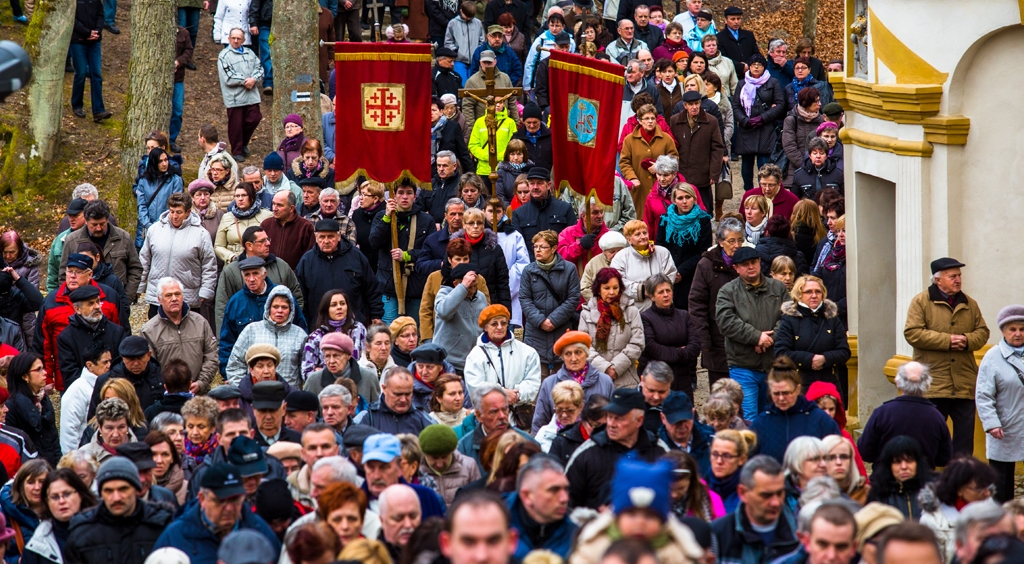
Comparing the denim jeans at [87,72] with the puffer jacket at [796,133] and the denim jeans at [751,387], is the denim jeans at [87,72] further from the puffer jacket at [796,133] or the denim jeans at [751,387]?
the denim jeans at [751,387]

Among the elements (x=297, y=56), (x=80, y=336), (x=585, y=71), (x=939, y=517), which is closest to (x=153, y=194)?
(x=80, y=336)

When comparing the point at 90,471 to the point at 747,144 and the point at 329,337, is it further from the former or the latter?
the point at 747,144

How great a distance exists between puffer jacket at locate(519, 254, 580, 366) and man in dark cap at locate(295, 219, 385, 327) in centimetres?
136

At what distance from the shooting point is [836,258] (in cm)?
1284

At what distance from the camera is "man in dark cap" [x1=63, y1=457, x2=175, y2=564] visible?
25.0ft

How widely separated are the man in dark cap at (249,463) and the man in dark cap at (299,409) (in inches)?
49.6

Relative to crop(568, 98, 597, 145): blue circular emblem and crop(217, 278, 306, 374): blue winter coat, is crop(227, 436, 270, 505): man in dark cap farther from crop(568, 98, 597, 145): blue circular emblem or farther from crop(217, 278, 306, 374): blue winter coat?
crop(568, 98, 597, 145): blue circular emblem

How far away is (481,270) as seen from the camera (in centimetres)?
1236

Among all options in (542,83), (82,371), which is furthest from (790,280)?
(542,83)

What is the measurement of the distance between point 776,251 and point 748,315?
141 centimetres

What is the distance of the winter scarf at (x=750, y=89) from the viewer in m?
18.3

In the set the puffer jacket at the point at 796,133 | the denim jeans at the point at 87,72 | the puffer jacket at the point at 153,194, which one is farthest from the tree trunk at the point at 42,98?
the puffer jacket at the point at 796,133

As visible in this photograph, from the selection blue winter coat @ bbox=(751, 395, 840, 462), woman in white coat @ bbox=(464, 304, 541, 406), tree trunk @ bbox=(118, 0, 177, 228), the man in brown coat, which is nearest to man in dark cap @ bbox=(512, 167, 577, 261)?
woman in white coat @ bbox=(464, 304, 541, 406)

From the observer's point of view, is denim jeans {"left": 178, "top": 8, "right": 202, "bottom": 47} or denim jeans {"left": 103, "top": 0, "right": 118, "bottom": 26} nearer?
denim jeans {"left": 178, "top": 8, "right": 202, "bottom": 47}
